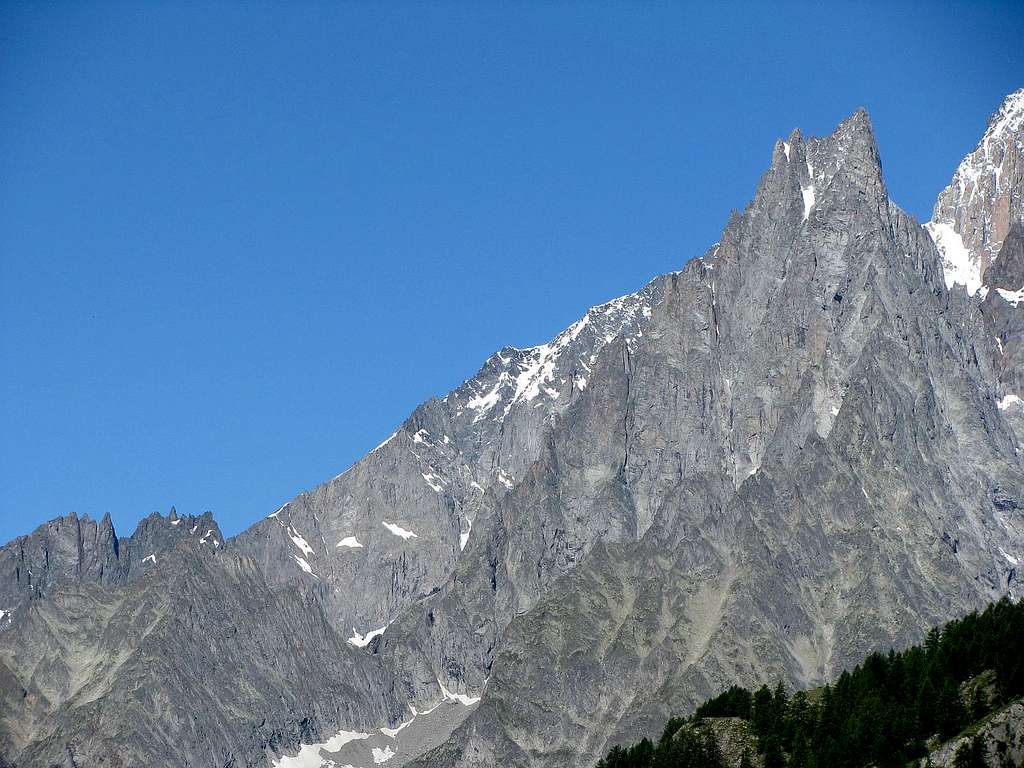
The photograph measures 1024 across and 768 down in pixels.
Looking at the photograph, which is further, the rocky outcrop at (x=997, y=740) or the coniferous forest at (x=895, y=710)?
the coniferous forest at (x=895, y=710)

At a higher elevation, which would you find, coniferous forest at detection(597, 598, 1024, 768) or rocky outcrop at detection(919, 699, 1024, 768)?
coniferous forest at detection(597, 598, 1024, 768)

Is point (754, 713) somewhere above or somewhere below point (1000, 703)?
above

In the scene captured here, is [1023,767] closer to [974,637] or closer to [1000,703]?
[1000,703]

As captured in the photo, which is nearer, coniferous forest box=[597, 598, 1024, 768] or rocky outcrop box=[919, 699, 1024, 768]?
rocky outcrop box=[919, 699, 1024, 768]

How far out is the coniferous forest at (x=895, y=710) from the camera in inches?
6585

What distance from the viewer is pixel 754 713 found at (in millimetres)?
194250

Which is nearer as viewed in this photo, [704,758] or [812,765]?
[812,765]

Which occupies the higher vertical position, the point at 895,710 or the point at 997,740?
the point at 895,710

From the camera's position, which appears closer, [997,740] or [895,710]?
[997,740]

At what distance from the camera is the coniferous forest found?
549 ft

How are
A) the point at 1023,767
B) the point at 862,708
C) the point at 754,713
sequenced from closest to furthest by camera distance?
the point at 1023,767 → the point at 862,708 → the point at 754,713

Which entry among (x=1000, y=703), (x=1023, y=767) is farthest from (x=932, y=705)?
(x=1023, y=767)

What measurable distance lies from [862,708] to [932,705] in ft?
36.1

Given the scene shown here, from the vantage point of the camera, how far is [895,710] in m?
174
